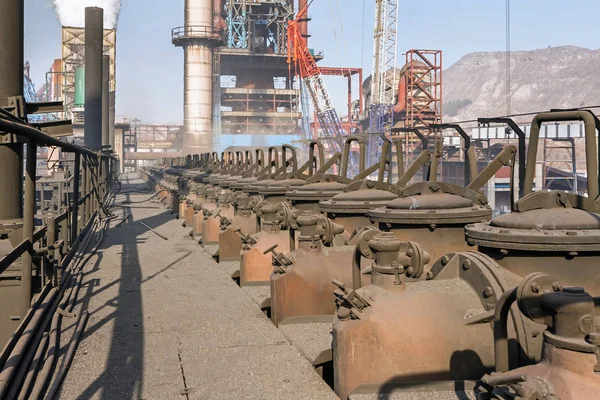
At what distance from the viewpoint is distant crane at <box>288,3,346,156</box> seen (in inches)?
2876

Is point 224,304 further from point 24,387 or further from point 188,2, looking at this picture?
point 188,2

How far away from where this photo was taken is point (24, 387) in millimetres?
4746

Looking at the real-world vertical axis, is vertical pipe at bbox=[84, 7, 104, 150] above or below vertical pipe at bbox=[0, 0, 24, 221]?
above

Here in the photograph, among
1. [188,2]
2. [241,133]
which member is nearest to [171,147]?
[241,133]

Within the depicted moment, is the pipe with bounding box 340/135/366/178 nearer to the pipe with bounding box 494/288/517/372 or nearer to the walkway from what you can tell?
the walkway

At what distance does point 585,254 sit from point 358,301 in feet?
5.99

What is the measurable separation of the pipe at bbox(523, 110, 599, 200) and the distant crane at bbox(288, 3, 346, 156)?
6715cm

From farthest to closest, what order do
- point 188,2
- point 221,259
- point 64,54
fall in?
point 188,2
point 64,54
point 221,259

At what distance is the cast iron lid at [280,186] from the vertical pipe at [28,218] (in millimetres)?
6590

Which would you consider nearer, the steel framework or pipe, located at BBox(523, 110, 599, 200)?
pipe, located at BBox(523, 110, 599, 200)

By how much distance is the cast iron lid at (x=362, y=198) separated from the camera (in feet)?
28.7

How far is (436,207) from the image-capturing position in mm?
6828

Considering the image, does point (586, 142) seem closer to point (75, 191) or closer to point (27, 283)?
point (27, 283)

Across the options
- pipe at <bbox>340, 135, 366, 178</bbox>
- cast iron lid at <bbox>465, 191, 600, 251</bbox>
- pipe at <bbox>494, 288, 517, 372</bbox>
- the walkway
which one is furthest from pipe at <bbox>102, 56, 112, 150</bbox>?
pipe at <bbox>494, 288, 517, 372</bbox>
